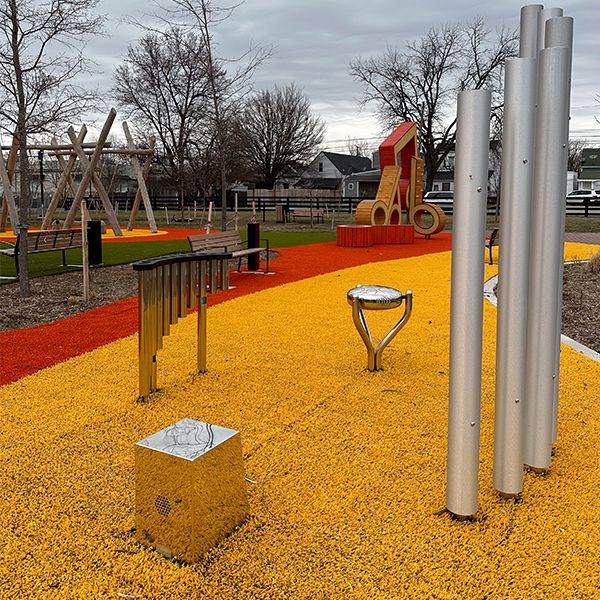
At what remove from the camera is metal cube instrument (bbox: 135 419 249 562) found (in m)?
2.62

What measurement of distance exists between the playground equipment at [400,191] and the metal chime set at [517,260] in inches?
607

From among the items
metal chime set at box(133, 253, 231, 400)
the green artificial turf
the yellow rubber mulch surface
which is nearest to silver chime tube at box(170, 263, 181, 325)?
metal chime set at box(133, 253, 231, 400)

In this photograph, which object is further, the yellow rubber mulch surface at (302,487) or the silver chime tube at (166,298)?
the silver chime tube at (166,298)

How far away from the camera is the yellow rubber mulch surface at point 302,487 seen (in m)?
2.55

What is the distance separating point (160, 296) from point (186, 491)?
220 cm

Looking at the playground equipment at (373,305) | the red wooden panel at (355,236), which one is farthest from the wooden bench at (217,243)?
the red wooden panel at (355,236)

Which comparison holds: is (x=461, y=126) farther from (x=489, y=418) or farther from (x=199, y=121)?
(x=199, y=121)

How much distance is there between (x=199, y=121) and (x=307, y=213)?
1336 cm

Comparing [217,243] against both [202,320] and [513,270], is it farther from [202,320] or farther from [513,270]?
[513,270]

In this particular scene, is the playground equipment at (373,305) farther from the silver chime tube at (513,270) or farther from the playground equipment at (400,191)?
the playground equipment at (400,191)

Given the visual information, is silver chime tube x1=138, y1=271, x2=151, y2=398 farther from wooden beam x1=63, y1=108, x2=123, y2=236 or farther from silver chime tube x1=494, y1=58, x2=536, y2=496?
wooden beam x1=63, y1=108, x2=123, y2=236

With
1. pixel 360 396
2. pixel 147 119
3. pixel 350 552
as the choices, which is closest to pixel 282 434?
pixel 360 396

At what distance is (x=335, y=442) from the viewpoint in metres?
3.93

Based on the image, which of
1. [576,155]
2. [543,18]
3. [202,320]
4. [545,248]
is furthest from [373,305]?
[576,155]
